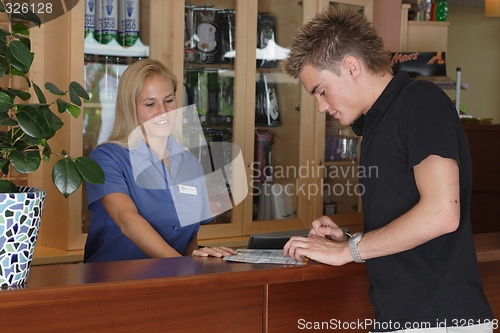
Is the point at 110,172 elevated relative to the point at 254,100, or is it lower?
lower

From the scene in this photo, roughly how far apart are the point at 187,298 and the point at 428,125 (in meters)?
0.68

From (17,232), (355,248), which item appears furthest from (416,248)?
(17,232)

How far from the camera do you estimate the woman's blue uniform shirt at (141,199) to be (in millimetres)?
2400

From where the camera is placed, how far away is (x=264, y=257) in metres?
1.88

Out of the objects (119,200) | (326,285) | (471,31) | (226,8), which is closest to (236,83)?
(226,8)

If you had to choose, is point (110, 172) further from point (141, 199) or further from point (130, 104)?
point (130, 104)

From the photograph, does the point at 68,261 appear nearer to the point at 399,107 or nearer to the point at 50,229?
the point at 50,229

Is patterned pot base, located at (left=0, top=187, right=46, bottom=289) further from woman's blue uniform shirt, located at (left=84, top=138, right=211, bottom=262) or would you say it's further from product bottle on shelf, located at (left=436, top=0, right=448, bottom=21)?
product bottle on shelf, located at (left=436, top=0, right=448, bottom=21)

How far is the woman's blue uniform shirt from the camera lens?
2.40m

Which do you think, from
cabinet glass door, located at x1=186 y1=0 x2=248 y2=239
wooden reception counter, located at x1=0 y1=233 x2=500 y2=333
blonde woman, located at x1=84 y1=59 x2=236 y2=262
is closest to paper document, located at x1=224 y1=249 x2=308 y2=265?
wooden reception counter, located at x1=0 y1=233 x2=500 y2=333

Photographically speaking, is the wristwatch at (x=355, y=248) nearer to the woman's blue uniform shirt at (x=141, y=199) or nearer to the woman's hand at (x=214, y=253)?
the woman's hand at (x=214, y=253)

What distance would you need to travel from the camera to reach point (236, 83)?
13.3 ft

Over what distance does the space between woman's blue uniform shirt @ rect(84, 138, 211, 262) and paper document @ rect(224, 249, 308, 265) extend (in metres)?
0.56

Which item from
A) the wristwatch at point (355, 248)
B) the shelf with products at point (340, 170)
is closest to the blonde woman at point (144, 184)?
the wristwatch at point (355, 248)
